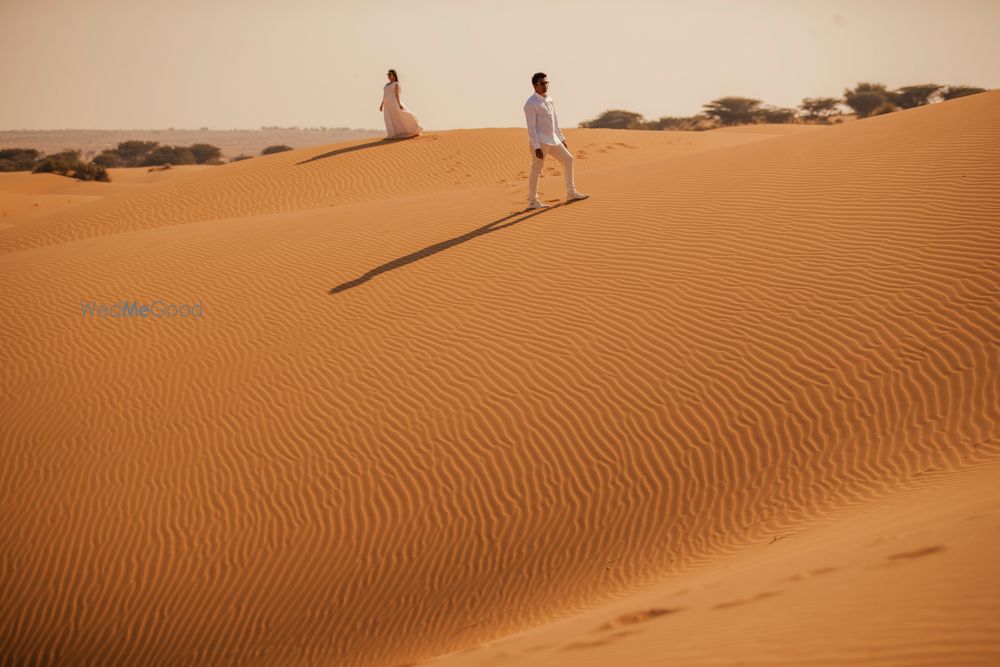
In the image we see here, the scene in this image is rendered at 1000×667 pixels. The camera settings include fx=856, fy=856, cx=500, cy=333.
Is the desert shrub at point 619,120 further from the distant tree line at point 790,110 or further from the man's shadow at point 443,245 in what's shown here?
the man's shadow at point 443,245

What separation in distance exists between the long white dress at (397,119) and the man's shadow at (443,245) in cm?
992

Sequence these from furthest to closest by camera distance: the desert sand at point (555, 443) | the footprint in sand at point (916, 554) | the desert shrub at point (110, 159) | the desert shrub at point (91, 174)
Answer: the desert shrub at point (110, 159) < the desert shrub at point (91, 174) < the desert sand at point (555, 443) < the footprint in sand at point (916, 554)

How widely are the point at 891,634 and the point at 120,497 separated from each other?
6.29 metres

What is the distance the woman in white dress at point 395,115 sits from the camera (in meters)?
20.9

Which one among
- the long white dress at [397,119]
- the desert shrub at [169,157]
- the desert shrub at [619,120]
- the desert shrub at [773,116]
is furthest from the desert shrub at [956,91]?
the desert shrub at [169,157]

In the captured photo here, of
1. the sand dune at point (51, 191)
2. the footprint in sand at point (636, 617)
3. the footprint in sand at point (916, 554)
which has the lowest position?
the footprint in sand at point (636, 617)

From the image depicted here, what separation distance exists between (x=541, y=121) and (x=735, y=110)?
4516 centimetres

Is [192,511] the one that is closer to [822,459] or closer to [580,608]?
[580,608]

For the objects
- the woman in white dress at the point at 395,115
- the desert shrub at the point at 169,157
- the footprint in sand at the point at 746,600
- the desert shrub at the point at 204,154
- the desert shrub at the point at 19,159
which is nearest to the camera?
the footprint in sand at the point at 746,600

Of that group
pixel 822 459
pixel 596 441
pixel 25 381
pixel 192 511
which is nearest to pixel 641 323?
pixel 596 441

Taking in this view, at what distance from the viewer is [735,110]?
53.2 metres

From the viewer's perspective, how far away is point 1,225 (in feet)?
78.8

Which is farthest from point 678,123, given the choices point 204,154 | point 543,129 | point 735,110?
point 543,129

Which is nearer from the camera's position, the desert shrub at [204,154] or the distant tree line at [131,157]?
the distant tree line at [131,157]
